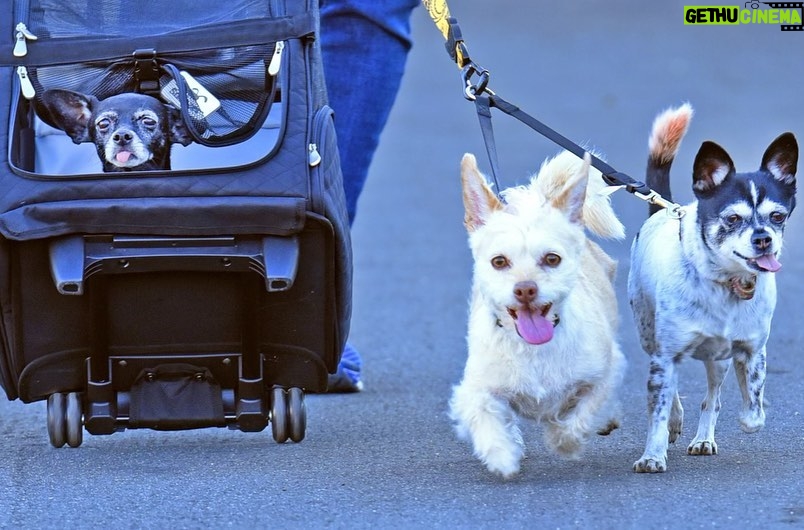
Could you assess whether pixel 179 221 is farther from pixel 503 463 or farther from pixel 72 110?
pixel 503 463

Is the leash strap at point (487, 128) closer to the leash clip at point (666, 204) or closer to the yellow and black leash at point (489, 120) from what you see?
the yellow and black leash at point (489, 120)

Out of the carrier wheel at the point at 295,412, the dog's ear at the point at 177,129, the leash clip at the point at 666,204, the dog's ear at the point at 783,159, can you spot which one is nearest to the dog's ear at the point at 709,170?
the dog's ear at the point at 783,159

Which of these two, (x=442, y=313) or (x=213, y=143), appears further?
(x=442, y=313)

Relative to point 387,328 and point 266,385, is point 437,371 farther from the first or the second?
point 266,385

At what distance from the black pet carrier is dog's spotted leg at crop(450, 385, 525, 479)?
1.51 feet

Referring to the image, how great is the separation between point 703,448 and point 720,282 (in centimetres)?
58

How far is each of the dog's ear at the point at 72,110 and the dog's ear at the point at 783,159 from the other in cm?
209

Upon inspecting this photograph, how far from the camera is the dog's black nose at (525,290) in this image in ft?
14.6

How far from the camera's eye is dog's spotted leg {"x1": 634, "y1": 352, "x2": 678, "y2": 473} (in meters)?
4.70

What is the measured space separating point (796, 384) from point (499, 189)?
182 centimetres

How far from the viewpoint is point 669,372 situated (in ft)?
16.0

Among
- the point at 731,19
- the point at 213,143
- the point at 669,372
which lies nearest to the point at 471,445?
the point at 669,372

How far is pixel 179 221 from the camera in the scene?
4477 millimetres

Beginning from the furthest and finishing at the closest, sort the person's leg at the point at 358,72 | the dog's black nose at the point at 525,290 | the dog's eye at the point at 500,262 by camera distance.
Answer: the person's leg at the point at 358,72 → the dog's eye at the point at 500,262 → the dog's black nose at the point at 525,290
